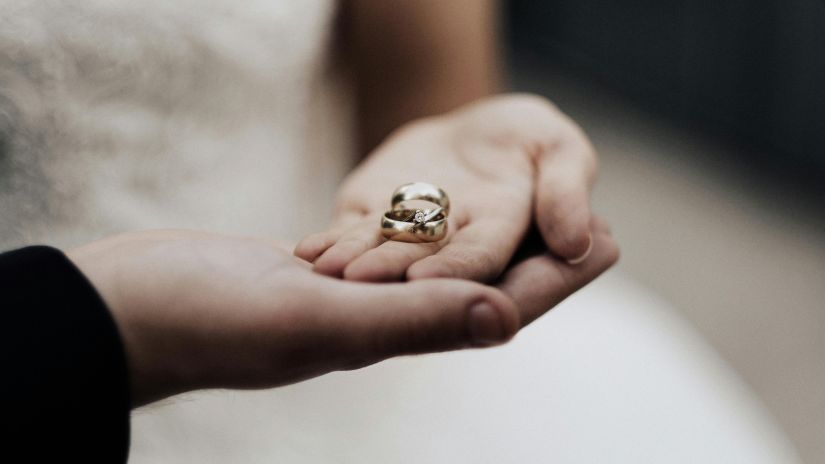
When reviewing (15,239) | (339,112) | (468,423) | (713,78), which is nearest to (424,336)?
(468,423)

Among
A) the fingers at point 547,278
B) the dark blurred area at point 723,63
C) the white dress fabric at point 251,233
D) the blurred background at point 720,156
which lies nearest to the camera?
the fingers at point 547,278

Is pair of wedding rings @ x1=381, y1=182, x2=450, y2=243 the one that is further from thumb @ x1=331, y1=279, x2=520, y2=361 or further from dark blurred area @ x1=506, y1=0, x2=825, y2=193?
dark blurred area @ x1=506, y1=0, x2=825, y2=193

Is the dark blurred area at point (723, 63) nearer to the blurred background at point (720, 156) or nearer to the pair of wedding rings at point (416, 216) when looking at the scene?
the blurred background at point (720, 156)

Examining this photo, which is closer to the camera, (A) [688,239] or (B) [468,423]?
(B) [468,423]

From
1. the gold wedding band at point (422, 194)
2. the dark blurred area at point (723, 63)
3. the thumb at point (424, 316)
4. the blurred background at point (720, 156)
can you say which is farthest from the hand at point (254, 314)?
the dark blurred area at point (723, 63)

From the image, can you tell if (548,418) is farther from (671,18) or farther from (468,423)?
(671,18)

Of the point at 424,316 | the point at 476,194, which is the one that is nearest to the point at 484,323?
the point at 424,316
